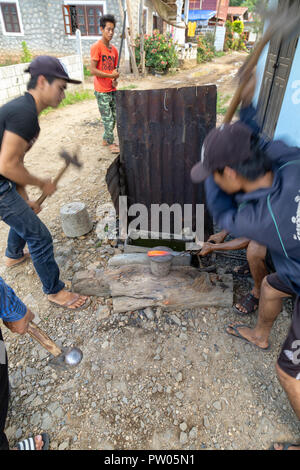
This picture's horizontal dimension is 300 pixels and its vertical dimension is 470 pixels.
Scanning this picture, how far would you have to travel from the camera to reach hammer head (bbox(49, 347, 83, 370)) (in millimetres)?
2434

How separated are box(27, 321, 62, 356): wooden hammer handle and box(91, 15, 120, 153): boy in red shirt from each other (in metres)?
4.12

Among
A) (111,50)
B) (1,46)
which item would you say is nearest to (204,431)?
(111,50)

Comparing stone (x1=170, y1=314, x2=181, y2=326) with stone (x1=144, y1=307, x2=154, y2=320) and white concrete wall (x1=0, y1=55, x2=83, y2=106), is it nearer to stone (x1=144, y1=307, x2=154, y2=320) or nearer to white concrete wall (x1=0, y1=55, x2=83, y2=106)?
stone (x1=144, y1=307, x2=154, y2=320)

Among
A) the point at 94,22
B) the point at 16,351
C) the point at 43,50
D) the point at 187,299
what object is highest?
the point at 94,22

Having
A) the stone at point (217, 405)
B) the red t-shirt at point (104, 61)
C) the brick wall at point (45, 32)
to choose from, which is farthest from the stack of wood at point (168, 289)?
the brick wall at point (45, 32)

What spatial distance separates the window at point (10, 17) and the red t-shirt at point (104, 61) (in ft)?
41.0

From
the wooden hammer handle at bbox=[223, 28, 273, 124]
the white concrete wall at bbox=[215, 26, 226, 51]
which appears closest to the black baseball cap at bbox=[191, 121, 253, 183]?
the wooden hammer handle at bbox=[223, 28, 273, 124]

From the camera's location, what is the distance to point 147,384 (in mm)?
2268

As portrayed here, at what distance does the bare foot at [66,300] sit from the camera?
288cm

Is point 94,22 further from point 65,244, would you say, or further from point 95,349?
point 95,349

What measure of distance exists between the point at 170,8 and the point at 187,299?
1818 centimetres

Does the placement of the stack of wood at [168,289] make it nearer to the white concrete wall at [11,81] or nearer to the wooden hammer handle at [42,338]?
the wooden hammer handle at [42,338]

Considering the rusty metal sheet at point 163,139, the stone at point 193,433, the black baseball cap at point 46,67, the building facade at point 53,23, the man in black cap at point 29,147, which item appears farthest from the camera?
the building facade at point 53,23

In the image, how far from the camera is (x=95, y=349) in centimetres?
253
